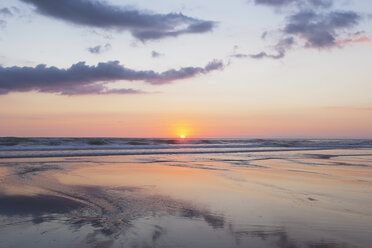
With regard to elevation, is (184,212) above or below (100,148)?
below

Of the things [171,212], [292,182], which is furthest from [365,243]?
[292,182]

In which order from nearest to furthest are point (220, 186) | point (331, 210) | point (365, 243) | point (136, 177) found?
point (365, 243)
point (331, 210)
point (220, 186)
point (136, 177)

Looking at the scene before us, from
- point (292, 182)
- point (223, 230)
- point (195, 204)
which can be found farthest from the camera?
point (292, 182)

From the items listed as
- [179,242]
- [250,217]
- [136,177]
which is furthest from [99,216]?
[136,177]

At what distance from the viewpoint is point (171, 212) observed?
718 centimetres

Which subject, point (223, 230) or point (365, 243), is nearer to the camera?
point (365, 243)

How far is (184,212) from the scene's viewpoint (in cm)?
719

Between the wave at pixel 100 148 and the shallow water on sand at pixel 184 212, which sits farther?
the wave at pixel 100 148

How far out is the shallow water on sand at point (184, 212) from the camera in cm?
534

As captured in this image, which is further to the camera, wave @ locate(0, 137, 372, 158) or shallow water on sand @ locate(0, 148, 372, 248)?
wave @ locate(0, 137, 372, 158)

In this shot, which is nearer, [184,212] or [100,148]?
[184,212]

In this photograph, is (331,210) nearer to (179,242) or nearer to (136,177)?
(179,242)

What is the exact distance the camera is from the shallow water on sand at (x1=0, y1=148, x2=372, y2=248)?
5344 millimetres

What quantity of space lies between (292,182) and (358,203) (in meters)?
3.53
